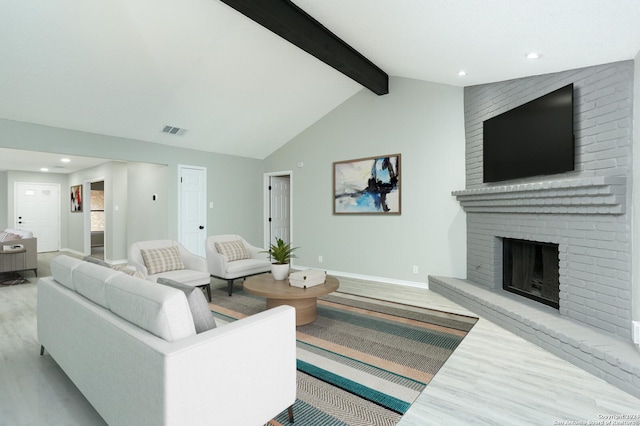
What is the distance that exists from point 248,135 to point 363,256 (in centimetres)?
298

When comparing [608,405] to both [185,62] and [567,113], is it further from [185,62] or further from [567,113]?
[185,62]

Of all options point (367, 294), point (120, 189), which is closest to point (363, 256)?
point (367, 294)

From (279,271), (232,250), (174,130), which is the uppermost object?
(174,130)

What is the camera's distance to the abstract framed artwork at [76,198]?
8773mm

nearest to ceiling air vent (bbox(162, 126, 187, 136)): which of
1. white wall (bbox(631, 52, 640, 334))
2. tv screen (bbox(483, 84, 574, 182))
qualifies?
tv screen (bbox(483, 84, 574, 182))

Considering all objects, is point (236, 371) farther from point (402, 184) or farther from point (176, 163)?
point (176, 163)

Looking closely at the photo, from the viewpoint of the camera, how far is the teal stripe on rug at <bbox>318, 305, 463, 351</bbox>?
116 inches

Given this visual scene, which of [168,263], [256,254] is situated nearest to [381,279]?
[256,254]

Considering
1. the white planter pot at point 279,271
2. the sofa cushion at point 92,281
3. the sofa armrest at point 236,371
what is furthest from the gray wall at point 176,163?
the sofa armrest at point 236,371

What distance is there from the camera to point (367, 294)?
4531mm

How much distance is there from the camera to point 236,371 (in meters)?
1.49

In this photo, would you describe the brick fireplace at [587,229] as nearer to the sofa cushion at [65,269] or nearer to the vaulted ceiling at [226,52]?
the vaulted ceiling at [226,52]

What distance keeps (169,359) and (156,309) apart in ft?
0.88

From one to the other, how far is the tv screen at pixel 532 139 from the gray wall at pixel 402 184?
0.65m
